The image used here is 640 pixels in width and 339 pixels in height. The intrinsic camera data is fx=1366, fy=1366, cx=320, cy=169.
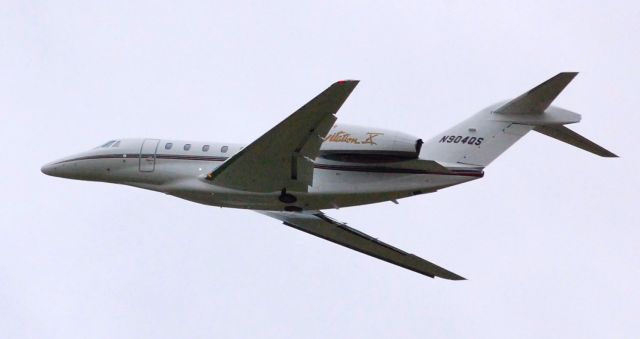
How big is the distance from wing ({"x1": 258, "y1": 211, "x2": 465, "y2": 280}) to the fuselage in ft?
Result: 7.62

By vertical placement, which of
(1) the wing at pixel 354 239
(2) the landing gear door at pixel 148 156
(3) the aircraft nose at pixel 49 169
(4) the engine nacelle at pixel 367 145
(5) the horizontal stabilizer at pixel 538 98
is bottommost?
(1) the wing at pixel 354 239

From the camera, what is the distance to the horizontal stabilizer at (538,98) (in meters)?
29.4

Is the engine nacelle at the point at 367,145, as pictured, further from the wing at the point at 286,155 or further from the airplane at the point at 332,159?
the wing at the point at 286,155

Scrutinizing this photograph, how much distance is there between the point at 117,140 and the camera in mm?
33969

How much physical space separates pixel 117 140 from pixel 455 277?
368 inches

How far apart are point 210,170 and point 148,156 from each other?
1.79 meters

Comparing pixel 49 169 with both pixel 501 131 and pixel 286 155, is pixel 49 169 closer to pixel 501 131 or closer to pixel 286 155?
pixel 286 155

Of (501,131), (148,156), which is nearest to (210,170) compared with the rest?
(148,156)

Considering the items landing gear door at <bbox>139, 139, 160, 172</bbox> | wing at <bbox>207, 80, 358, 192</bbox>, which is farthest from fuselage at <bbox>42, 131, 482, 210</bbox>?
wing at <bbox>207, 80, 358, 192</bbox>

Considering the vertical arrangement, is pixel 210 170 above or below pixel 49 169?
above

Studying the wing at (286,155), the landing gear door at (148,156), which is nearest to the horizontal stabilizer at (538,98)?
the wing at (286,155)

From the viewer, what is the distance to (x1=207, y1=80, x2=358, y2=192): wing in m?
28.5

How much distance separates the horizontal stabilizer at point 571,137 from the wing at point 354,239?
5.61m

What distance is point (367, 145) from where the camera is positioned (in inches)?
1198
